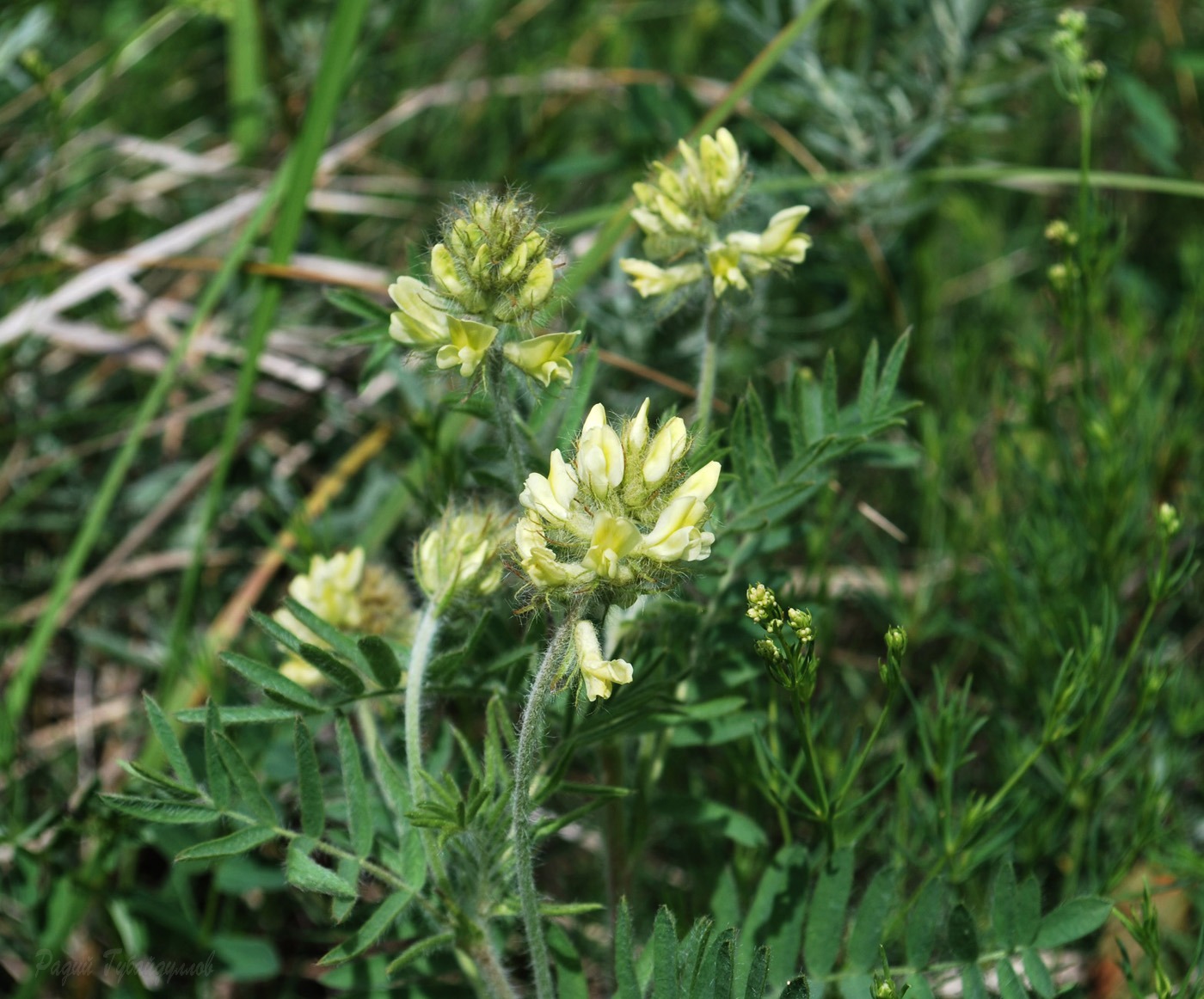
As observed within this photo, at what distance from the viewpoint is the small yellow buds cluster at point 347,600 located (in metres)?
2.05

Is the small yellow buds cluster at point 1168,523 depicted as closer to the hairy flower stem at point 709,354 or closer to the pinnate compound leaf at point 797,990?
the hairy flower stem at point 709,354

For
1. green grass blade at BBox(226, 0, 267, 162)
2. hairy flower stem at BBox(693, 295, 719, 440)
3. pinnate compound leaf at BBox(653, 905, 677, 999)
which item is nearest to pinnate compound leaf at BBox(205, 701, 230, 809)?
pinnate compound leaf at BBox(653, 905, 677, 999)

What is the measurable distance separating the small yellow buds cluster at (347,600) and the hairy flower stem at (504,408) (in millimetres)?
400

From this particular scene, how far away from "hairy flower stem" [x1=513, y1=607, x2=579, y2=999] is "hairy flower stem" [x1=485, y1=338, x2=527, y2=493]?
354 mm

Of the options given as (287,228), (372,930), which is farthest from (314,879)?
(287,228)

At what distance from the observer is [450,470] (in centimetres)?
229

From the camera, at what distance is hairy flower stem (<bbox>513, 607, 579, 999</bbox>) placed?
4.84 ft

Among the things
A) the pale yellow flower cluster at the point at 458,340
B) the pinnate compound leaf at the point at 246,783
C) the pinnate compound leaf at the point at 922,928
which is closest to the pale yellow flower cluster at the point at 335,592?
the pinnate compound leaf at the point at 246,783

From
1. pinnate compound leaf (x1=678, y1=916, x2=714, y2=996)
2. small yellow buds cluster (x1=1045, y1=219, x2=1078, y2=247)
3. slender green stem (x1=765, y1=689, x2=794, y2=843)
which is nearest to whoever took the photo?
pinnate compound leaf (x1=678, y1=916, x2=714, y2=996)

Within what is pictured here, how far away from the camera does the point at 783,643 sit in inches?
63.4

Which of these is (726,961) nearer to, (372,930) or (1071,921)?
(372,930)

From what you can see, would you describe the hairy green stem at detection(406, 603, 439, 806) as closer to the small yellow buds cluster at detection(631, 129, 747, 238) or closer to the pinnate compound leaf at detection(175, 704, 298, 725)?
the pinnate compound leaf at detection(175, 704, 298, 725)

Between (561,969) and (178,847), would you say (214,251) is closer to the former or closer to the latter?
(178,847)

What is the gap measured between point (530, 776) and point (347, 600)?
62 centimetres
